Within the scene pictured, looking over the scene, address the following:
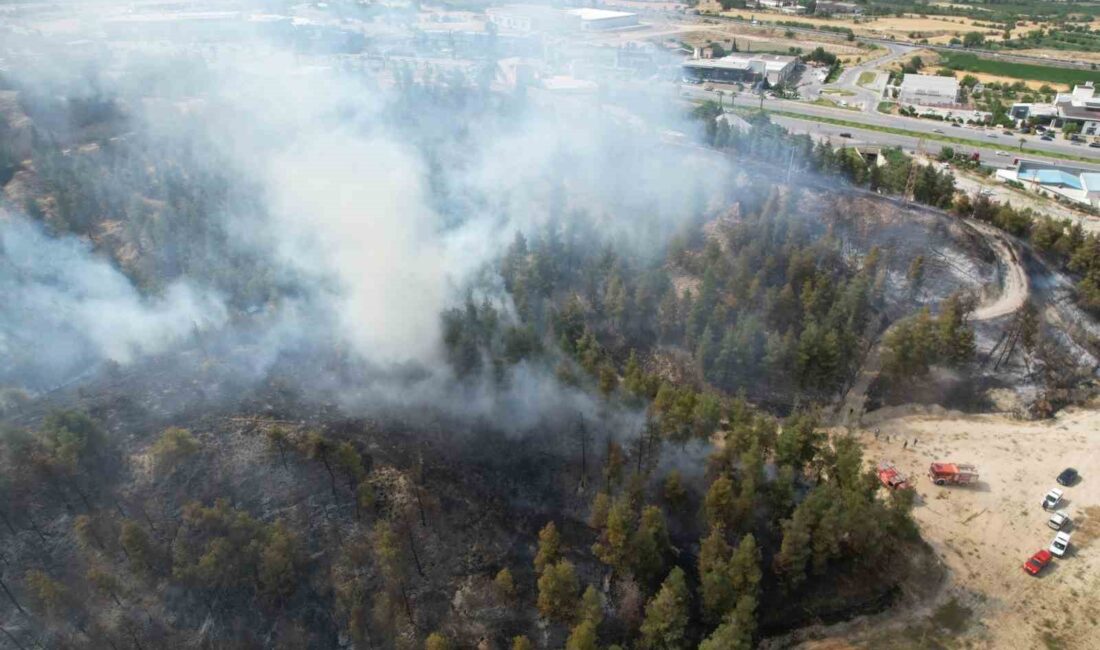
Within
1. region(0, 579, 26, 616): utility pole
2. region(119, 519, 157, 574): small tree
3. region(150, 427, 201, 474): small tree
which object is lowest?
region(0, 579, 26, 616): utility pole

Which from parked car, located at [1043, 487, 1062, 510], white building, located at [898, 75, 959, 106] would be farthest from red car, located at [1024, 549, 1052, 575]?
white building, located at [898, 75, 959, 106]

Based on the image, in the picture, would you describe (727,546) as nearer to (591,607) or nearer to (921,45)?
(591,607)

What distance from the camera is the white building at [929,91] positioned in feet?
218

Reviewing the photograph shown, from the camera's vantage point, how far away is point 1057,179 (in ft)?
153

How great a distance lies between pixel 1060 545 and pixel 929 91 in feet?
189

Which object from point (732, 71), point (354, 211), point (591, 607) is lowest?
point (591, 607)

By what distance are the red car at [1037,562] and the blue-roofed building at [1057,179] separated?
103ft

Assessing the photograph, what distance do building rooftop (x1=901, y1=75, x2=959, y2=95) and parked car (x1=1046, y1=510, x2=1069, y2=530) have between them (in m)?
55.6

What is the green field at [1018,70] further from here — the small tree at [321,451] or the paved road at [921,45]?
the small tree at [321,451]

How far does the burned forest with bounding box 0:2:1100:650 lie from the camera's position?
2044cm

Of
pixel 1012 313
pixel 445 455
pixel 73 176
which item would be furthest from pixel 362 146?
pixel 1012 313

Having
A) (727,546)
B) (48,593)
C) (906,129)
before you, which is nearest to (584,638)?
(727,546)

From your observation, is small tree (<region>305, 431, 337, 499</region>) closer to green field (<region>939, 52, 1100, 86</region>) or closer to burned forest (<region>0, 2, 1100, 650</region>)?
burned forest (<region>0, 2, 1100, 650</region>)

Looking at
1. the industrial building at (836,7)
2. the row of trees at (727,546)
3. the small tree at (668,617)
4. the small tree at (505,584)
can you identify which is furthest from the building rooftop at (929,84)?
the small tree at (505,584)
